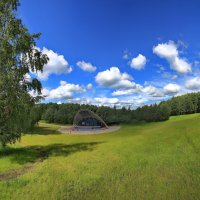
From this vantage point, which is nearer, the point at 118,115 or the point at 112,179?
the point at 112,179

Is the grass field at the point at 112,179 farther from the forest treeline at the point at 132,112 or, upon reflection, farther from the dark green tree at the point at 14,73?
the forest treeline at the point at 132,112

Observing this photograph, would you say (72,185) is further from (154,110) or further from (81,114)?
(154,110)

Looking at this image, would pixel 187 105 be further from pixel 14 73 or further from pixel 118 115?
pixel 14 73

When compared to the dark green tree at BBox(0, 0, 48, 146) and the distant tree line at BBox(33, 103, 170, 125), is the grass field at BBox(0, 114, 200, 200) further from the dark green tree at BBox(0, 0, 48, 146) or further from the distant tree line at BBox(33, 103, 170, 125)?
the distant tree line at BBox(33, 103, 170, 125)

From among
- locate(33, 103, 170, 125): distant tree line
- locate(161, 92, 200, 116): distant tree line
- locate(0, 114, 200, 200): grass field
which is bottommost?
locate(0, 114, 200, 200): grass field

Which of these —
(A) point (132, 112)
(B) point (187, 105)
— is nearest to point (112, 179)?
(A) point (132, 112)

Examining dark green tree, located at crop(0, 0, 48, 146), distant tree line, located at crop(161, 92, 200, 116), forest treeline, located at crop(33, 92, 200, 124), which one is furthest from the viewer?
distant tree line, located at crop(161, 92, 200, 116)

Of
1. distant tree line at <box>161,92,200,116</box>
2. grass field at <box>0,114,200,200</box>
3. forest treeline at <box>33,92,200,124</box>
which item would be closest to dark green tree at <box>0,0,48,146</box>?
grass field at <box>0,114,200,200</box>

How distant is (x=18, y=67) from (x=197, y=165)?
18217 mm

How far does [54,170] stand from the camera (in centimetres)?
1891

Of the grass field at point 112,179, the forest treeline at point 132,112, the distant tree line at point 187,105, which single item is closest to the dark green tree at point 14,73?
the grass field at point 112,179

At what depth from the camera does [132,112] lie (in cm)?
11794

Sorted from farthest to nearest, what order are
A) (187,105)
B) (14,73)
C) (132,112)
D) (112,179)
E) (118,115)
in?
(187,105), (132,112), (118,115), (14,73), (112,179)

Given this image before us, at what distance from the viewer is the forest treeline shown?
111m
